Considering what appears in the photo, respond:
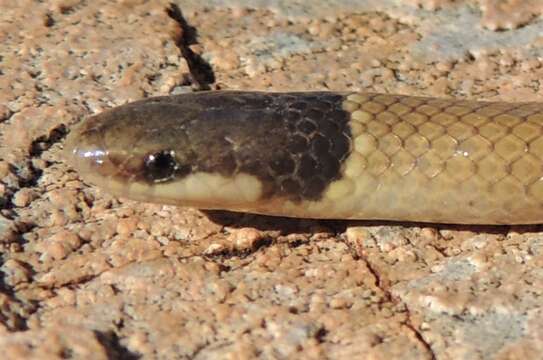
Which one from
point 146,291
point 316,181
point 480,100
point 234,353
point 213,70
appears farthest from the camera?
point 213,70

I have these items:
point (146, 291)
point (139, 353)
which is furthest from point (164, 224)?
point (139, 353)

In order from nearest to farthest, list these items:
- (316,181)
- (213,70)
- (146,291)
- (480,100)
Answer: (146,291)
(316,181)
(480,100)
(213,70)

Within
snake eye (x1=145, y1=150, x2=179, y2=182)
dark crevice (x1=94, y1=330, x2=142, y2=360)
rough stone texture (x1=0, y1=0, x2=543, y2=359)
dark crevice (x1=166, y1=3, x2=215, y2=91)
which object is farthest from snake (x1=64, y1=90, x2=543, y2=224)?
dark crevice (x1=166, y1=3, x2=215, y2=91)

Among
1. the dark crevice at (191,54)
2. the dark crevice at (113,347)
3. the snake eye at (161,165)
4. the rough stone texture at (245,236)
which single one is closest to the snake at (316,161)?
the snake eye at (161,165)

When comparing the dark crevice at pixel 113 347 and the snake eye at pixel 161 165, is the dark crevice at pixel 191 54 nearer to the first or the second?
the snake eye at pixel 161 165

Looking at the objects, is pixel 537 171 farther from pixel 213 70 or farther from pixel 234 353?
pixel 213 70

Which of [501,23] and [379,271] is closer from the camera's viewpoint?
[379,271]

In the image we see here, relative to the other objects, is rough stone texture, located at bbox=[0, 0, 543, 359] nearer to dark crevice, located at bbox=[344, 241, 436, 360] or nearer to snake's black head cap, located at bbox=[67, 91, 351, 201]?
dark crevice, located at bbox=[344, 241, 436, 360]
